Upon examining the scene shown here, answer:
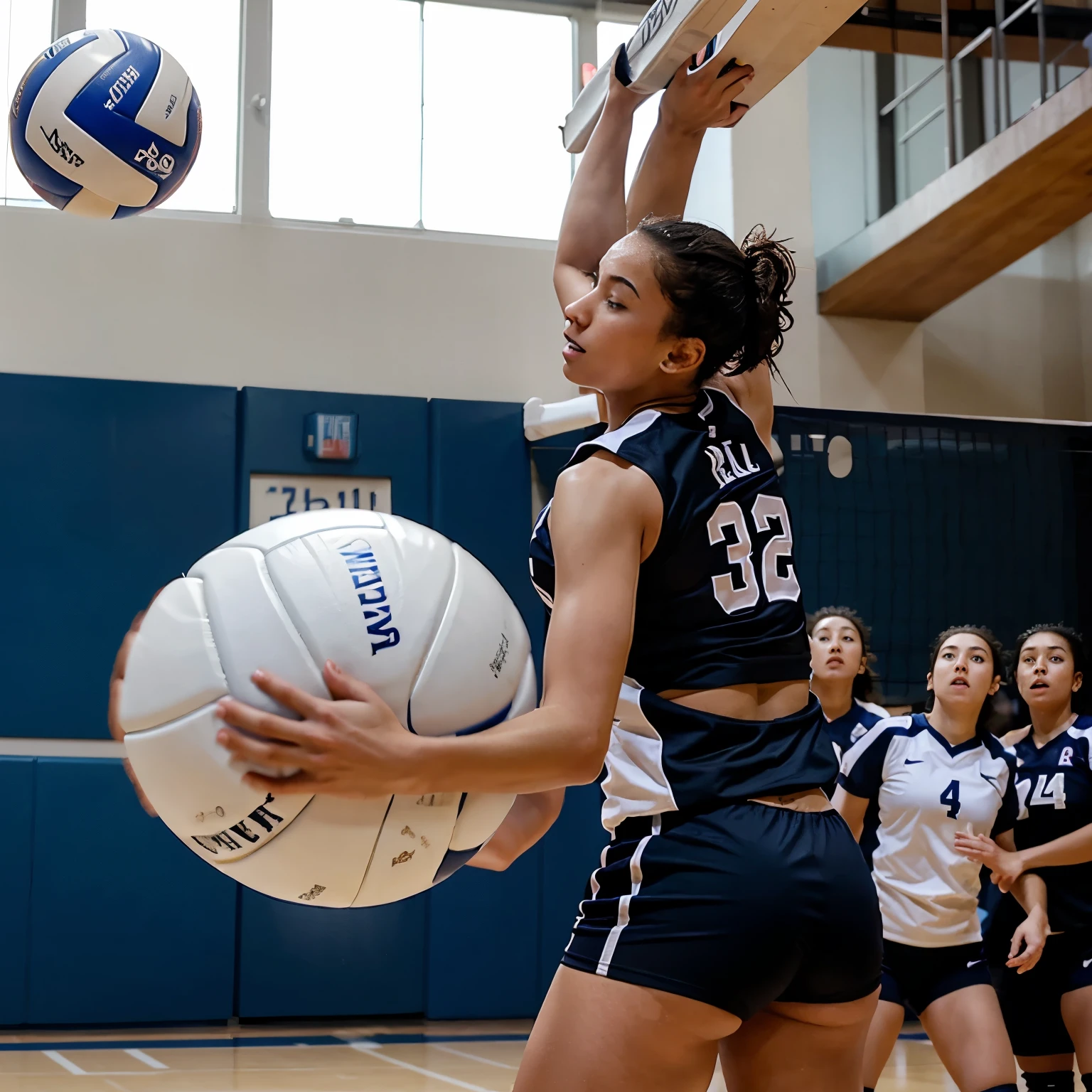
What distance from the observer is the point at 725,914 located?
1571 mm

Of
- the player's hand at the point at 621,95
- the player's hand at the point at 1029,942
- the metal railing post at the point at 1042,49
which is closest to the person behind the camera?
the player's hand at the point at 621,95

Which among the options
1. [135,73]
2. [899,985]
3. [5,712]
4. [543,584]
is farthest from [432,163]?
[543,584]

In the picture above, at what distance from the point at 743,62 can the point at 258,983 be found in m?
5.22

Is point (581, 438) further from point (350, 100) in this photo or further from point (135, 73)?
point (135, 73)

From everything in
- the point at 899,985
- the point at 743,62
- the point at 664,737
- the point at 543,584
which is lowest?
the point at 899,985

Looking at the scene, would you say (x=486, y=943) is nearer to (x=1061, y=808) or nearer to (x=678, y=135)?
(x=1061, y=808)

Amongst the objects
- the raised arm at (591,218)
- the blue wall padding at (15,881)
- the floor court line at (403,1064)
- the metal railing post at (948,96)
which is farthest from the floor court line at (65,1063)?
the metal railing post at (948,96)

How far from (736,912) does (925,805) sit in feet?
9.82

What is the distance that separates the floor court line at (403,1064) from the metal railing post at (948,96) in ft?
15.5

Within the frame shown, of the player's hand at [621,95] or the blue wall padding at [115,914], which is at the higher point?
the player's hand at [621,95]

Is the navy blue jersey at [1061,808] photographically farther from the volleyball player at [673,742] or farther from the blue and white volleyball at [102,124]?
the blue and white volleyball at [102,124]

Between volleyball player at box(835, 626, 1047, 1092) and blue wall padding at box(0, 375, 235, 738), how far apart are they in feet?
11.5

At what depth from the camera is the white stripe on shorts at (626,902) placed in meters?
1.59

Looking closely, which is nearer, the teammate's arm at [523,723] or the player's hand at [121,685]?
the teammate's arm at [523,723]
